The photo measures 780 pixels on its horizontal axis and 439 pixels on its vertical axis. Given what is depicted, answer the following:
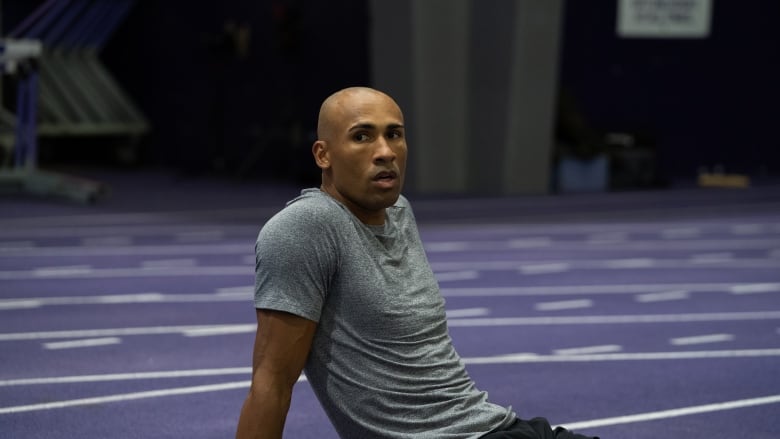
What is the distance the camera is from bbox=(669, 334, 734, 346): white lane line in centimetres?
721

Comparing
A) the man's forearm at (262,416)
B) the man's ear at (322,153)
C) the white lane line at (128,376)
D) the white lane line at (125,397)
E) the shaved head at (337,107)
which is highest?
the shaved head at (337,107)

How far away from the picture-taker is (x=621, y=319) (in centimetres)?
793

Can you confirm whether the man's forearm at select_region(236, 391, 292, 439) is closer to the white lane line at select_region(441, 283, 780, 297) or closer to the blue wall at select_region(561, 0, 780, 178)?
the white lane line at select_region(441, 283, 780, 297)

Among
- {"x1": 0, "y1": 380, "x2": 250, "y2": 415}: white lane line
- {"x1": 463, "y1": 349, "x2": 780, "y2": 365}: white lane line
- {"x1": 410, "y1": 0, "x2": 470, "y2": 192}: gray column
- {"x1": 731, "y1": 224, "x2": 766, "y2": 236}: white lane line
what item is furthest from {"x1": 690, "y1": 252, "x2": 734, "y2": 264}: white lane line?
{"x1": 0, "y1": 380, "x2": 250, "y2": 415}: white lane line

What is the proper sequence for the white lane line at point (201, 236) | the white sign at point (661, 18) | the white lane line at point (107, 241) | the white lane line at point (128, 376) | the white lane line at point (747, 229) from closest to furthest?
the white lane line at point (128, 376) → the white lane line at point (107, 241) → the white lane line at point (201, 236) → the white lane line at point (747, 229) → the white sign at point (661, 18)

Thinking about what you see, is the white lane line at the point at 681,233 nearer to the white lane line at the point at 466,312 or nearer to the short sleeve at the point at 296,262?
the white lane line at the point at 466,312

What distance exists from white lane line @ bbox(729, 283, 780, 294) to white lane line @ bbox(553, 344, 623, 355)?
2.49 m

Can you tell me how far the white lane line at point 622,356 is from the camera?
6.55 m

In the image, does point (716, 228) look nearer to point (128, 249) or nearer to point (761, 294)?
point (761, 294)

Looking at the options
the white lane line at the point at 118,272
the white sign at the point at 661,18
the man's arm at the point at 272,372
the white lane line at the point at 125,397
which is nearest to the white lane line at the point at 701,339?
the white lane line at the point at 125,397

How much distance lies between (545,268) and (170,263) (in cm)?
300

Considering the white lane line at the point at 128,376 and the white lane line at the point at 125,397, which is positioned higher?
the white lane line at the point at 125,397

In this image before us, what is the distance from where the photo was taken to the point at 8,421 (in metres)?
5.09

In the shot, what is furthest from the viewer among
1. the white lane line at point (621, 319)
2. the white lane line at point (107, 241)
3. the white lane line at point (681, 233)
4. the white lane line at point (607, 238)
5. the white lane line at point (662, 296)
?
the white lane line at point (681, 233)
